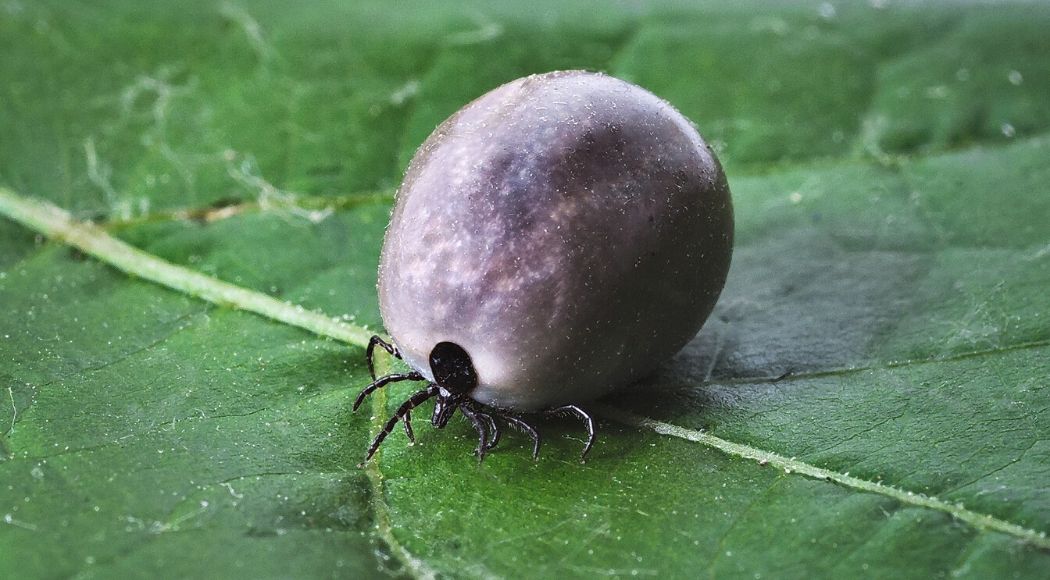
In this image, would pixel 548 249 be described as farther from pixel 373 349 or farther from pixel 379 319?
pixel 379 319

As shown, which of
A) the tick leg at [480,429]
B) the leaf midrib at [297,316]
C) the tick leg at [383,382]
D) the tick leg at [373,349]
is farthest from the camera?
the tick leg at [373,349]

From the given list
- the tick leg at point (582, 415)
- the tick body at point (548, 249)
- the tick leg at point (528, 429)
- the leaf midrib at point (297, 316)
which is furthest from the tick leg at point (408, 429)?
the tick leg at point (582, 415)

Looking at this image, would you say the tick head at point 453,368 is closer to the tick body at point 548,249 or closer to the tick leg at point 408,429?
the tick body at point 548,249

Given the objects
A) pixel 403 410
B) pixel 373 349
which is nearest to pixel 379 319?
pixel 373 349

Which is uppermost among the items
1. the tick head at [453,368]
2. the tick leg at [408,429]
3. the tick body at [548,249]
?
the tick body at [548,249]

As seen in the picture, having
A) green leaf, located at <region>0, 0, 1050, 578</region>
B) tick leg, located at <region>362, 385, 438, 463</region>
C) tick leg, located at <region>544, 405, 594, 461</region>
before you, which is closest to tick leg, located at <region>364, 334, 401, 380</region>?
green leaf, located at <region>0, 0, 1050, 578</region>

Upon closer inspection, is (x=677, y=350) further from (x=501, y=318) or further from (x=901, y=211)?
(x=901, y=211)

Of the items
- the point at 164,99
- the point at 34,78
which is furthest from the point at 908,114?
the point at 34,78
